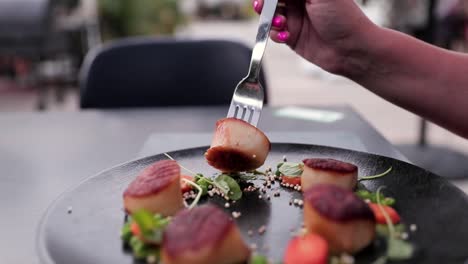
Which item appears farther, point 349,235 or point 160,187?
point 160,187

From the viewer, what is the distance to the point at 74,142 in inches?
52.3

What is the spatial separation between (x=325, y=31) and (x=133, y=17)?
5076 mm

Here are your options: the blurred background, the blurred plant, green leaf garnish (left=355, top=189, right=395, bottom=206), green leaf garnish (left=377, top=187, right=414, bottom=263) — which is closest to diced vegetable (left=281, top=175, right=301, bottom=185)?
green leaf garnish (left=355, top=189, right=395, bottom=206)

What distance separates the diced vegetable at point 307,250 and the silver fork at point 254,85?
0.45m

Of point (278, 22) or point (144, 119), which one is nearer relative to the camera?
point (278, 22)

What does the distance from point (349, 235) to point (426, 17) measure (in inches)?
112

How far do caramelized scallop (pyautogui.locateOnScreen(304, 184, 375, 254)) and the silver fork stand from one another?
40cm

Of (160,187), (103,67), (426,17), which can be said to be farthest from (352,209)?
(426,17)

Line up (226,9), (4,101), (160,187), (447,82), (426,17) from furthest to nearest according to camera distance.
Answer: (226,9) < (4,101) < (426,17) < (447,82) < (160,187)

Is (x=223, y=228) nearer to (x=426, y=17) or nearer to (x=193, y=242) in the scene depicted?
(x=193, y=242)

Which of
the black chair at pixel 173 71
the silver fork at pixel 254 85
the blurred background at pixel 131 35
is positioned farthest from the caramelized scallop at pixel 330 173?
the blurred background at pixel 131 35

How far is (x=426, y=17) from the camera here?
10.4 feet

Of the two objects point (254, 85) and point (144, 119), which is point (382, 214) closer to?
point (254, 85)

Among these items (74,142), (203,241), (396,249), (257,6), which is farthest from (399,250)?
(74,142)
